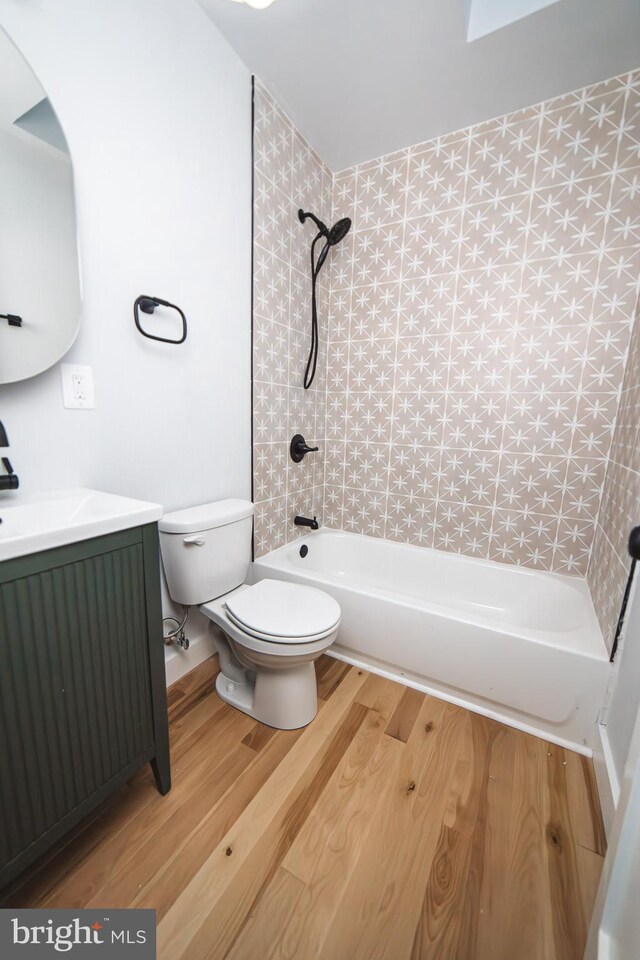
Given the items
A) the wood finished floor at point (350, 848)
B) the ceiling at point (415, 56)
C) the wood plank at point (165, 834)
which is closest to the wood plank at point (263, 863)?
the wood finished floor at point (350, 848)

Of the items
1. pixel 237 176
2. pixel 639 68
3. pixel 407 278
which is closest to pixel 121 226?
pixel 237 176

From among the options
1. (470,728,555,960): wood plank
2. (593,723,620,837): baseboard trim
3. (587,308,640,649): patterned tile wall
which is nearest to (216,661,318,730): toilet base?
(470,728,555,960): wood plank

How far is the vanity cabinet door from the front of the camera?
Answer: 671mm

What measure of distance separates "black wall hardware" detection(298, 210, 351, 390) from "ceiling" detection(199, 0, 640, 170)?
1.28ft

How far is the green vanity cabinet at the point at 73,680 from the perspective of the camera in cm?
67

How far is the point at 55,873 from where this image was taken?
85cm

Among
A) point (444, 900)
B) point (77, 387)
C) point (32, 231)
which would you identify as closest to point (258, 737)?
point (444, 900)

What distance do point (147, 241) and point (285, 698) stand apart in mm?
1610

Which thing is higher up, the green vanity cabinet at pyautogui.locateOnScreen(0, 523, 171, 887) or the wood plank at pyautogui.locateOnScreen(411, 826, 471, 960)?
the green vanity cabinet at pyautogui.locateOnScreen(0, 523, 171, 887)

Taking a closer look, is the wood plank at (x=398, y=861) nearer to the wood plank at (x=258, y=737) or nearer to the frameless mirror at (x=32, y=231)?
the wood plank at (x=258, y=737)

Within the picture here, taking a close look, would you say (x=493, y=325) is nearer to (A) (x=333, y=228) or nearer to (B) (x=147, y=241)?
(A) (x=333, y=228)

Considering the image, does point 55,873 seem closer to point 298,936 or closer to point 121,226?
point 298,936

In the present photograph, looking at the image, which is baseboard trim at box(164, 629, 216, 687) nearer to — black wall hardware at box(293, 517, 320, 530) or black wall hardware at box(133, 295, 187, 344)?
black wall hardware at box(293, 517, 320, 530)

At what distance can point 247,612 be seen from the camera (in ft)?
4.12
